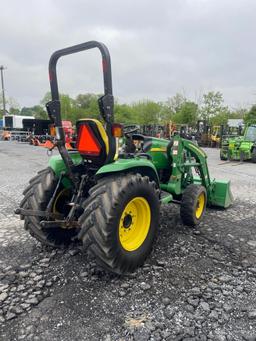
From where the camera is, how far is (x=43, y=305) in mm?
2609

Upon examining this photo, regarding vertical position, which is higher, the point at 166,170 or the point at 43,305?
the point at 166,170

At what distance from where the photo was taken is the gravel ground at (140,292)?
2.31m

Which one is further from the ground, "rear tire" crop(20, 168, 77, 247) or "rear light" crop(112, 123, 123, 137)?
"rear light" crop(112, 123, 123, 137)

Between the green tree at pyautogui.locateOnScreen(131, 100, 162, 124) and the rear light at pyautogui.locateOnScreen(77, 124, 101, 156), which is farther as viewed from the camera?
the green tree at pyautogui.locateOnScreen(131, 100, 162, 124)

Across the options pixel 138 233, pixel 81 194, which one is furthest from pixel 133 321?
pixel 81 194

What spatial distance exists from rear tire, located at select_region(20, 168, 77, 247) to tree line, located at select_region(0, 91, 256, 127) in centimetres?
2445

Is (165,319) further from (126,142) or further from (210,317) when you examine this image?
(126,142)

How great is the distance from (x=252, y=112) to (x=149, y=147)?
3534cm

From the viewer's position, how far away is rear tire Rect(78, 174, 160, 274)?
2732mm

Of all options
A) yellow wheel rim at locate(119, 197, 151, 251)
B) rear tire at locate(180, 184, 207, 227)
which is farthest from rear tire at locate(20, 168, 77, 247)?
rear tire at locate(180, 184, 207, 227)

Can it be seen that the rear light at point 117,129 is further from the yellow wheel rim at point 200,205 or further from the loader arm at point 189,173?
the yellow wheel rim at point 200,205

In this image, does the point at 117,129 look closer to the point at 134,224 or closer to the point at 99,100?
the point at 99,100

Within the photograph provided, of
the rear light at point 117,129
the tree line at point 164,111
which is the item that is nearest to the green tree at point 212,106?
the tree line at point 164,111

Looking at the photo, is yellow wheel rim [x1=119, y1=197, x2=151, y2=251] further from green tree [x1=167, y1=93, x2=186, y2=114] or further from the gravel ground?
green tree [x1=167, y1=93, x2=186, y2=114]
